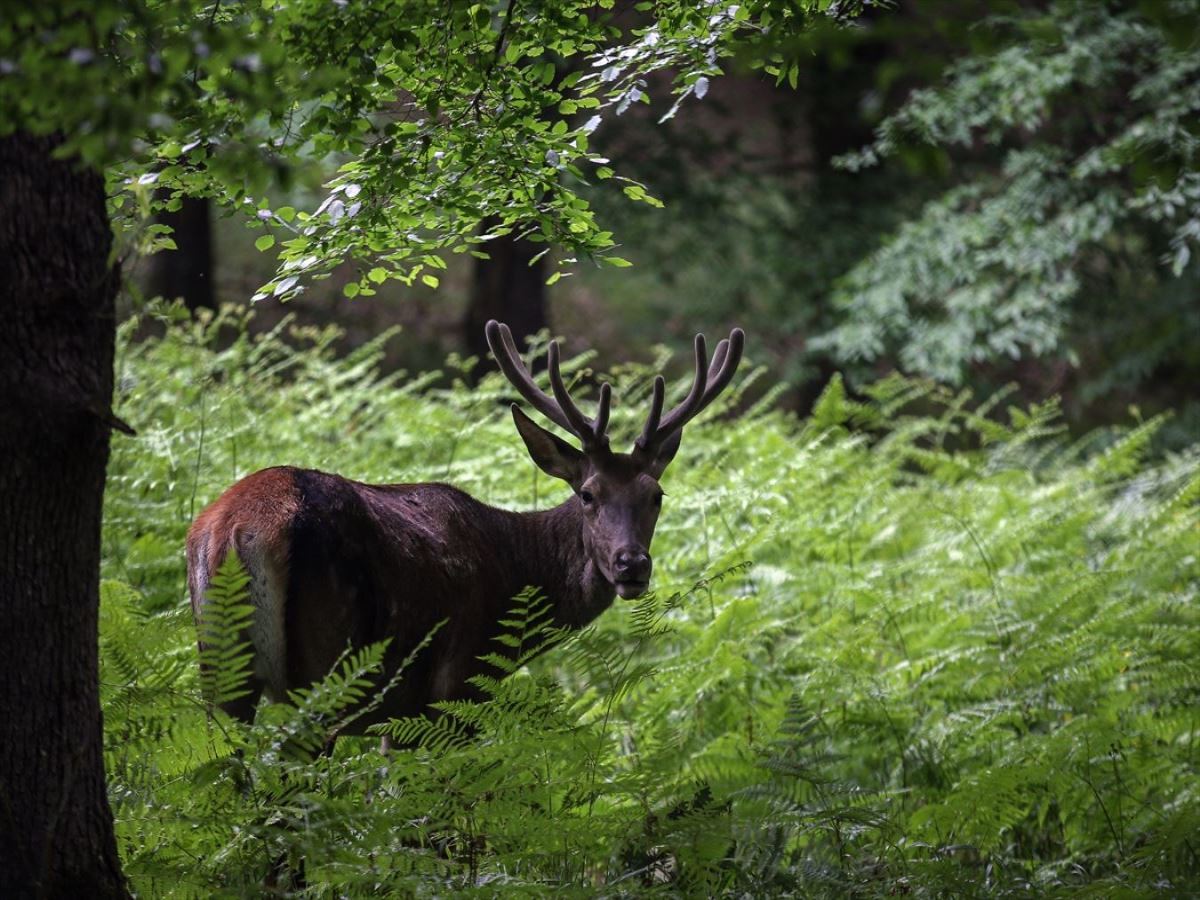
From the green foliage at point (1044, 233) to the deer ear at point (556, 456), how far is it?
4.18m

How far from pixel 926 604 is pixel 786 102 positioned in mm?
8945

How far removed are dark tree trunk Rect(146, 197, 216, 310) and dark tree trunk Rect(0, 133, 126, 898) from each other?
31.5 ft

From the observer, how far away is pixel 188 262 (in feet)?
42.2

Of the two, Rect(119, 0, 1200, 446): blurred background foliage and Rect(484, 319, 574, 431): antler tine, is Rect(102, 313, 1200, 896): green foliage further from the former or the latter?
Rect(119, 0, 1200, 446): blurred background foliage

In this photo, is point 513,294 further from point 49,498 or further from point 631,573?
point 49,498

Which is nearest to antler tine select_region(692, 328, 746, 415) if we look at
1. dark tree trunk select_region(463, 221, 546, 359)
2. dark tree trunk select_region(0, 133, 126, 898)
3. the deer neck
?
the deer neck

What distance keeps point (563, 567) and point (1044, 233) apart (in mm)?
6828

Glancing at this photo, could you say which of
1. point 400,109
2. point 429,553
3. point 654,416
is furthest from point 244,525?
point 654,416

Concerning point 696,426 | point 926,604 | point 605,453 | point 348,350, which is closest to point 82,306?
point 605,453

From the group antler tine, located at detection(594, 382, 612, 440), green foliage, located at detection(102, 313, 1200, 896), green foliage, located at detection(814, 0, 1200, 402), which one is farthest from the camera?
green foliage, located at detection(814, 0, 1200, 402)

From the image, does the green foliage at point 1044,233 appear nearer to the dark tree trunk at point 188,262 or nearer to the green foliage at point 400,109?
the green foliage at point 400,109

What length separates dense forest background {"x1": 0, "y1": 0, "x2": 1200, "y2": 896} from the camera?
307 cm

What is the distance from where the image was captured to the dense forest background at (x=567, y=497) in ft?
10.1

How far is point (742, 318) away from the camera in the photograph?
14398 mm
